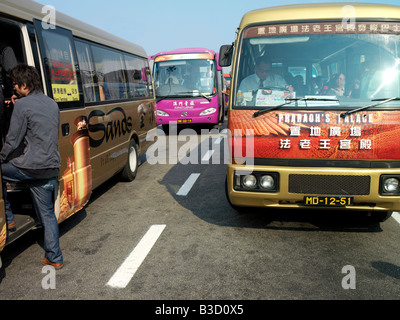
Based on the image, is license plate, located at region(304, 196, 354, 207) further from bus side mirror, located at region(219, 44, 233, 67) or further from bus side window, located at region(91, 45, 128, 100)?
bus side window, located at region(91, 45, 128, 100)

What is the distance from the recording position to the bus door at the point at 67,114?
4.42 metres

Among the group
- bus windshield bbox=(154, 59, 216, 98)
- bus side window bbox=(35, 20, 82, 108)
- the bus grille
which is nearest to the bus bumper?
the bus grille

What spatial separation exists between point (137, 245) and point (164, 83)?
11.1m

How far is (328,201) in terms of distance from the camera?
13.9 ft

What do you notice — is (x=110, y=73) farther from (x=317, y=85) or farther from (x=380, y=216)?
(x=380, y=216)

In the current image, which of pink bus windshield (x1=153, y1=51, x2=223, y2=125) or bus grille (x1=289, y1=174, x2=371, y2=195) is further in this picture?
pink bus windshield (x1=153, y1=51, x2=223, y2=125)

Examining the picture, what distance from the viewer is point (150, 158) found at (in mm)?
10328

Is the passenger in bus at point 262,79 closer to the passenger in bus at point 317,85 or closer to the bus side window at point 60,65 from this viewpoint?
the passenger in bus at point 317,85

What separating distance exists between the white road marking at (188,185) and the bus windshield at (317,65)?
2.59 m

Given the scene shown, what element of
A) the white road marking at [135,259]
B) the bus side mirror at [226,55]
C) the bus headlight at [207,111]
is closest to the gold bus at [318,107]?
the bus side mirror at [226,55]

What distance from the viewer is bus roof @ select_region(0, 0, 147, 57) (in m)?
3.89

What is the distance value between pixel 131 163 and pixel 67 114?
10.4ft

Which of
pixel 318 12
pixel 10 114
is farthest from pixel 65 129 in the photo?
pixel 318 12

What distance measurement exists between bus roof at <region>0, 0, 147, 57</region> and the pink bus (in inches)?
227
